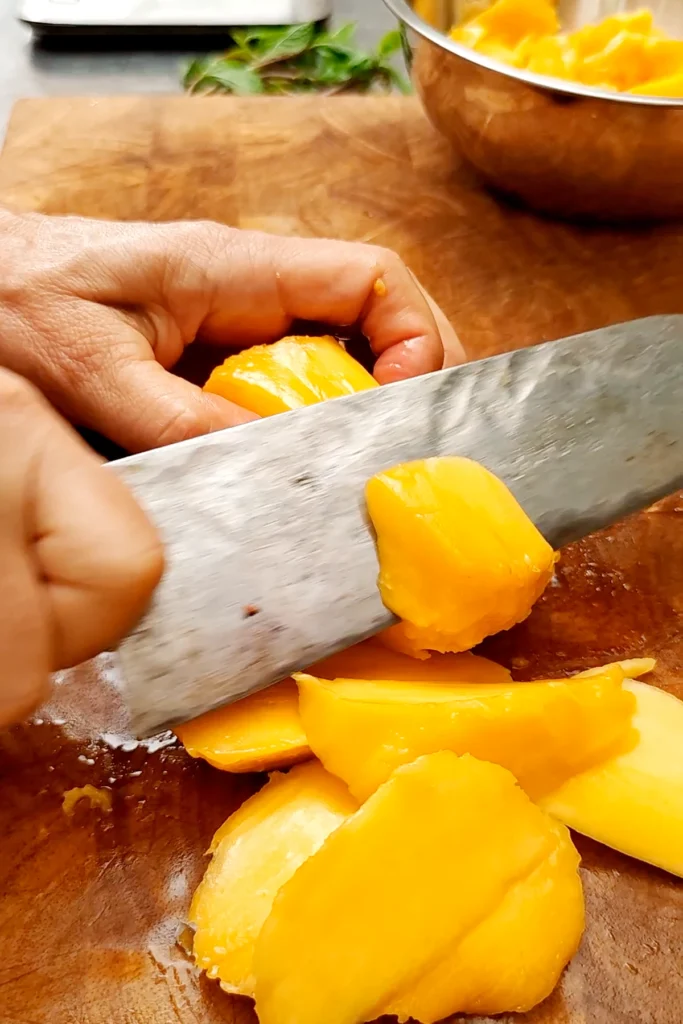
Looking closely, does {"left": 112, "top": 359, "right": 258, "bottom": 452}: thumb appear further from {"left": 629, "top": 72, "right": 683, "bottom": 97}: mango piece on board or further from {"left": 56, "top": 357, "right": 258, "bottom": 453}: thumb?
{"left": 629, "top": 72, "right": 683, "bottom": 97}: mango piece on board

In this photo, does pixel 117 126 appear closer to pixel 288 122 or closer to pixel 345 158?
pixel 288 122

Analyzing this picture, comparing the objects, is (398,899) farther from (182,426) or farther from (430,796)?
(182,426)

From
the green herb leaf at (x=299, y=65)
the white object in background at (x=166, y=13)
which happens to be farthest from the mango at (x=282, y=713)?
the white object in background at (x=166, y=13)

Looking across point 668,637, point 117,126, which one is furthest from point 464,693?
point 117,126

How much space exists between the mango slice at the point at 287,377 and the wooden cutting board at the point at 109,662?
305mm

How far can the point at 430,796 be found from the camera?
0.65 meters

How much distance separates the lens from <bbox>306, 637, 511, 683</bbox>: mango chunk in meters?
0.81

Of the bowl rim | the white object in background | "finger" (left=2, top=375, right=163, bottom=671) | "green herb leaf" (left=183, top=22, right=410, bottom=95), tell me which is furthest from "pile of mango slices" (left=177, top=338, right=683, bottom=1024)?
the white object in background

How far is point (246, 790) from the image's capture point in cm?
80

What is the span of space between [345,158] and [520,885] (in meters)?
1.21

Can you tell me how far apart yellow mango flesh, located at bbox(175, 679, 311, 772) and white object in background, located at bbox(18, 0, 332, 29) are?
5.23 feet

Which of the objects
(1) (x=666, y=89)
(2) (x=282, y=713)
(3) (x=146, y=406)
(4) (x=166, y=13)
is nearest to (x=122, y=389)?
(3) (x=146, y=406)

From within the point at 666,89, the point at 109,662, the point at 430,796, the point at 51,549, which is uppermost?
the point at 666,89

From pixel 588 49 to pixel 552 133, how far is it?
20cm
